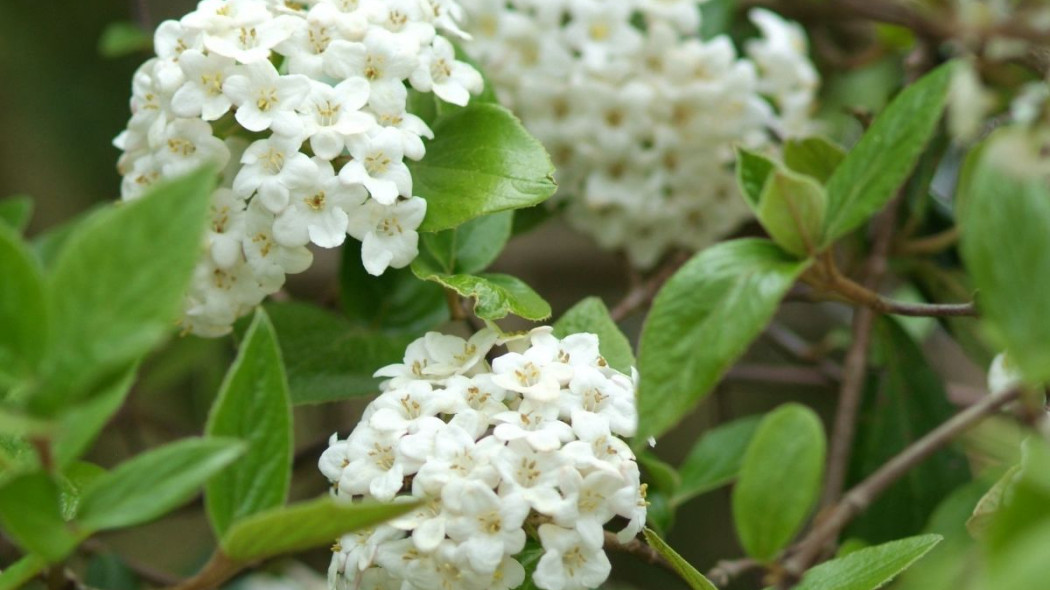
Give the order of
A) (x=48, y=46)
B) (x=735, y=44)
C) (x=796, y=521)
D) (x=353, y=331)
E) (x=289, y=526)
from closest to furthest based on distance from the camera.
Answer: (x=289, y=526), (x=796, y=521), (x=353, y=331), (x=735, y=44), (x=48, y=46)

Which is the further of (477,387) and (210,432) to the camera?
(477,387)

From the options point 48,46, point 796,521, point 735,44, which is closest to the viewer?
point 796,521

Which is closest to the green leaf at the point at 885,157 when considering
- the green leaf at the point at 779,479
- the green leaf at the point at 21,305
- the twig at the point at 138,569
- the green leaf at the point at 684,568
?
the green leaf at the point at 779,479

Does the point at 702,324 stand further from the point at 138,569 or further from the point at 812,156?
the point at 138,569

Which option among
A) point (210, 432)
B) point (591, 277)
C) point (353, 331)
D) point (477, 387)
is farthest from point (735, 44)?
point (210, 432)

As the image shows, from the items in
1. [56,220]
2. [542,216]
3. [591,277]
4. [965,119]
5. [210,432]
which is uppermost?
[210,432]

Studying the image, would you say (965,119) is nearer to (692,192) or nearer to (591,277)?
(692,192)

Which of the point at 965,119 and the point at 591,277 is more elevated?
the point at 965,119
